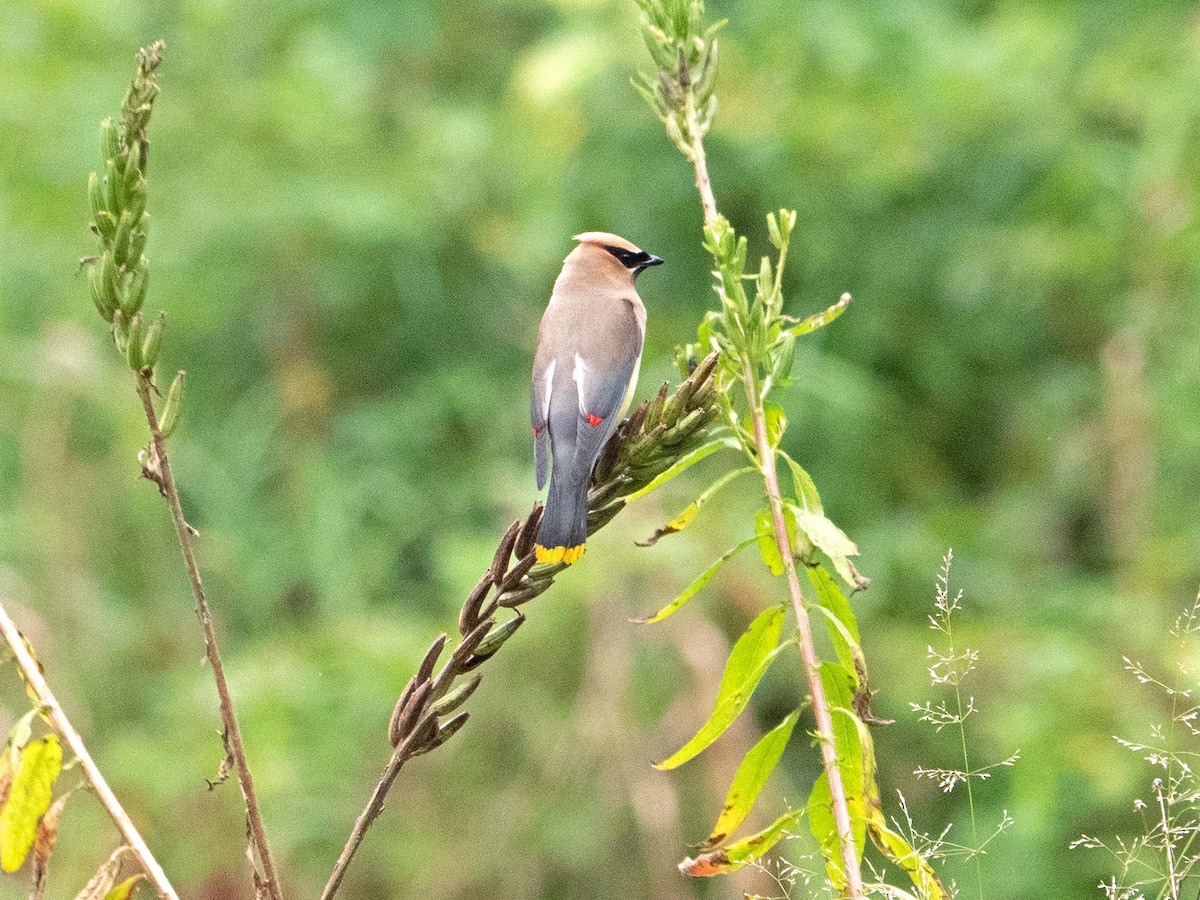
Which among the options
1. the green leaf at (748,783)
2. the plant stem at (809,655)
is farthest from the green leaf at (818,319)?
the green leaf at (748,783)

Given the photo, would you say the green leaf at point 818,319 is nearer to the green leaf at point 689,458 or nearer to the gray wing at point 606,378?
the green leaf at point 689,458

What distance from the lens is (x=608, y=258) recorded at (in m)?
2.63

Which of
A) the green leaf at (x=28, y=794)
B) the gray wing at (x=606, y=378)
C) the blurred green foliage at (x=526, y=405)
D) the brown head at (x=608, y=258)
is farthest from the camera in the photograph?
the blurred green foliage at (x=526, y=405)

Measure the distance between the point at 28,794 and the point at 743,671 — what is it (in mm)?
527

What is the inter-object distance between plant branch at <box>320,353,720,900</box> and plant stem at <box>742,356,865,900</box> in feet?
0.17

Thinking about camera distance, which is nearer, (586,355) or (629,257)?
(586,355)

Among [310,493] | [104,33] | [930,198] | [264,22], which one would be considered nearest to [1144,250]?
[930,198]

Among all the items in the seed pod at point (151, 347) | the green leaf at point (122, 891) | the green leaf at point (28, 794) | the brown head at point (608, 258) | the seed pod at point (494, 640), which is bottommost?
the green leaf at point (122, 891)

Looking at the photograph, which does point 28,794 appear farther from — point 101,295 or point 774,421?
point 774,421

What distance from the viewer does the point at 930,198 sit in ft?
19.1

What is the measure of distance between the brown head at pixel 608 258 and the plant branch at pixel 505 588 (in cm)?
132

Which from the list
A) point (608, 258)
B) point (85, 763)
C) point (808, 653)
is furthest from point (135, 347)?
point (608, 258)

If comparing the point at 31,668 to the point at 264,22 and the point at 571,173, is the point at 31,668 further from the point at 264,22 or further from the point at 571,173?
the point at 264,22

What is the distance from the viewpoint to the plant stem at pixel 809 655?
973 mm
